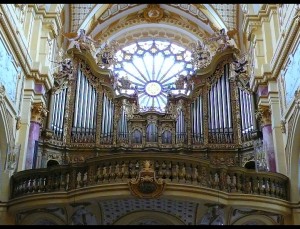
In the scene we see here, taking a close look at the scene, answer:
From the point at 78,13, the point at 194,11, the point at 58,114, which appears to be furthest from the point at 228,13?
the point at 58,114

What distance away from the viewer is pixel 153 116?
16.7 metres

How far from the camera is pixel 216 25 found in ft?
64.6

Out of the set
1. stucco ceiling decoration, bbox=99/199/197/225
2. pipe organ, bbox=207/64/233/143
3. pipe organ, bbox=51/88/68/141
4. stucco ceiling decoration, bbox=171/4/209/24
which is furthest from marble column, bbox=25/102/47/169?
stucco ceiling decoration, bbox=171/4/209/24

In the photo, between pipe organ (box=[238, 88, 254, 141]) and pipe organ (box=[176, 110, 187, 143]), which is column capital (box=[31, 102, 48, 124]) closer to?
pipe organ (box=[176, 110, 187, 143])

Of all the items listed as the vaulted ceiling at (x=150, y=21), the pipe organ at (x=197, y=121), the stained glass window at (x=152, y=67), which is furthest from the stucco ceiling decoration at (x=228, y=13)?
the pipe organ at (x=197, y=121)

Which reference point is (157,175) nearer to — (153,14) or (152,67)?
(152,67)

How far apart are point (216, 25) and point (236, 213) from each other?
967 centimetres

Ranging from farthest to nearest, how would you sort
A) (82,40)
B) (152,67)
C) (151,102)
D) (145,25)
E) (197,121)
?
(145,25) → (152,67) → (151,102) → (82,40) → (197,121)

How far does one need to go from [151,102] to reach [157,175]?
26.5 ft

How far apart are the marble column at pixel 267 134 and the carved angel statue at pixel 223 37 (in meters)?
4.51

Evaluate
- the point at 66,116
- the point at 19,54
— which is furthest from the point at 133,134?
the point at 19,54

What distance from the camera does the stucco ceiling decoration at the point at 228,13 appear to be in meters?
19.3

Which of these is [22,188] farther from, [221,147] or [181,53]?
[181,53]

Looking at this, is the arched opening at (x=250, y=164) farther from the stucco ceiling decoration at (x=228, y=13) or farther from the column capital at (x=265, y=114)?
the stucco ceiling decoration at (x=228, y=13)
